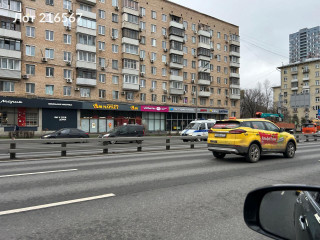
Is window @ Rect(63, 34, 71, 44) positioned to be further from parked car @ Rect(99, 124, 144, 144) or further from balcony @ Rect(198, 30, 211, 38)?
balcony @ Rect(198, 30, 211, 38)

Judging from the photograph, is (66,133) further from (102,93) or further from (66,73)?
(102,93)

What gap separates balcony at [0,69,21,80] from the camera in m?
30.8

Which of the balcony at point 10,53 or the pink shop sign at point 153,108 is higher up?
the balcony at point 10,53

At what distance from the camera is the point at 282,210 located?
1.81 meters

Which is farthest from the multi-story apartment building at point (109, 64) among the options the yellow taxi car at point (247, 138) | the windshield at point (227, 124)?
the windshield at point (227, 124)

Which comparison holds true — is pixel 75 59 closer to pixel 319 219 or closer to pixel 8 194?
pixel 8 194

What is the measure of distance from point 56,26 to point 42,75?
7.70m

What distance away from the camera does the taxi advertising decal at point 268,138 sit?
988 centimetres

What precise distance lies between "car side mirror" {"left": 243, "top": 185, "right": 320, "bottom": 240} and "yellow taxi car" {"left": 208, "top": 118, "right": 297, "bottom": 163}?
7.71m

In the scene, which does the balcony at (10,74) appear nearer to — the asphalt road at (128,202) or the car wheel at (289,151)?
the asphalt road at (128,202)

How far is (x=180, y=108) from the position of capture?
46156 millimetres

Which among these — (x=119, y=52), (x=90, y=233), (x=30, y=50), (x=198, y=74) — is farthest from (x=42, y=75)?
(x=90, y=233)

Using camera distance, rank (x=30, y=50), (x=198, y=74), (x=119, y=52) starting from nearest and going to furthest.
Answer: (x=30, y=50)
(x=119, y=52)
(x=198, y=74)

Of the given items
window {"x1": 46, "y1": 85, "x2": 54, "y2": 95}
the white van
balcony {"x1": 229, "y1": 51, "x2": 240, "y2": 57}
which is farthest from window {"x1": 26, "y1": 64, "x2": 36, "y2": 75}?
balcony {"x1": 229, "y1": 51, "x2": 240, "y2": 57}
